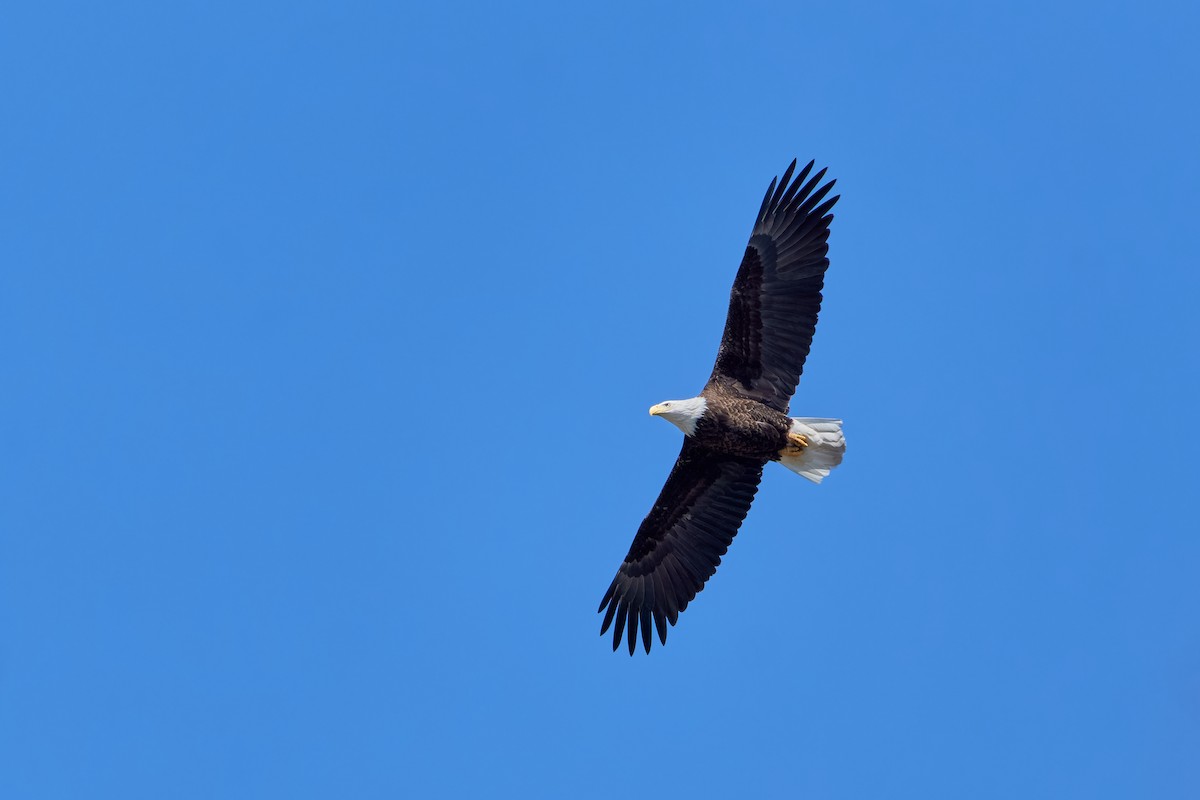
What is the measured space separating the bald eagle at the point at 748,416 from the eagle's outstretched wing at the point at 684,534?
0.01 m

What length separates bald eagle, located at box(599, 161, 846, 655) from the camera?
60.5 ft

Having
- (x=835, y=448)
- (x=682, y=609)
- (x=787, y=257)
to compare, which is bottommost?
(x=682, y=609)

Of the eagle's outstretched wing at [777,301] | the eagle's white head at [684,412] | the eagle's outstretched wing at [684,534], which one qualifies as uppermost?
the eagle's outstretched wing at [777,301]

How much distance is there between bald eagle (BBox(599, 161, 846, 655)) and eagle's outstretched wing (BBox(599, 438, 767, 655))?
0.04ft

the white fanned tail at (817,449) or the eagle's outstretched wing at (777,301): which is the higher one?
the eagle's outstretched wing at (777,301)

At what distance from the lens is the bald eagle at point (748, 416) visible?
18453 mm

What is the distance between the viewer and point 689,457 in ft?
62.4

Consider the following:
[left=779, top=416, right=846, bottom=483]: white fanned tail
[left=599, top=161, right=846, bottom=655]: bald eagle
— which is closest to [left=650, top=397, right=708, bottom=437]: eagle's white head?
[left=599, top=161, right=846, bottom=655]: bald eagle

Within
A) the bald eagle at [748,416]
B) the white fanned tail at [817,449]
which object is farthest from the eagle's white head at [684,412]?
the white fanned tail at [817,449]

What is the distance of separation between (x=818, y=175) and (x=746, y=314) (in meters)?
1.85

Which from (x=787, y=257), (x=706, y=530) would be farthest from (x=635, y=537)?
(x=787, y=257)

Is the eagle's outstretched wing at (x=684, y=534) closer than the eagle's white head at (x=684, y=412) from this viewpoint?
No

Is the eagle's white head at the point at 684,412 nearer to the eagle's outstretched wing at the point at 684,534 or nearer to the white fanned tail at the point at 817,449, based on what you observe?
the eagle's outstretched wing at the point at 684,534

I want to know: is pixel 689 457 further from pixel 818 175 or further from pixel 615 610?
pixel 818 175
